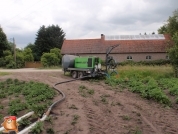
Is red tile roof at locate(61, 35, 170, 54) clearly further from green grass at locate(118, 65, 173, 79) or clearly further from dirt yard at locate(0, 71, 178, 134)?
dirt yard at locate(0, 71, 178, 134)

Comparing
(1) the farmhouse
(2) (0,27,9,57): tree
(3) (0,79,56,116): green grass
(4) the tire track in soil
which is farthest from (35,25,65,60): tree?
(4) the tire track in soil

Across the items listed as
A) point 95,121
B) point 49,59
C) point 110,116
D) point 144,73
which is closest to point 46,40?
point 49,59

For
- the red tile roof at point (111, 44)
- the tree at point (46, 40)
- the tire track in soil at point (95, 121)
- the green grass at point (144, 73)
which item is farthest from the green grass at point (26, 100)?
the tree at point (46, 40)

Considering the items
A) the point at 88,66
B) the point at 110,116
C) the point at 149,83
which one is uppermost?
the point at 88,66

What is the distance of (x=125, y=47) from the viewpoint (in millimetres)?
44812

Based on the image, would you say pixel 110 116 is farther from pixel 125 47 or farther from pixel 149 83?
pixel 125 47

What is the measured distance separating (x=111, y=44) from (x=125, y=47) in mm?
2858

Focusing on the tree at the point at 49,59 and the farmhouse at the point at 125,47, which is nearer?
the tree at the point at 49,59

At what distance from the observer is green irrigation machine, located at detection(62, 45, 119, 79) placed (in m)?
19.5

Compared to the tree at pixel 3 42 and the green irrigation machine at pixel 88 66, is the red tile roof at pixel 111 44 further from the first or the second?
the green irrigation machine at pixel 88 66

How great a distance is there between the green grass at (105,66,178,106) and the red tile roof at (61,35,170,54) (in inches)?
847

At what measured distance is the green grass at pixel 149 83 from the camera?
12.0 meters

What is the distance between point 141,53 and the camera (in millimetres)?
43656

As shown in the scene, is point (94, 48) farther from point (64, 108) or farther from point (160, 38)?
point (64, 108)
